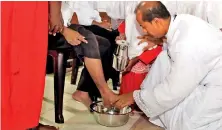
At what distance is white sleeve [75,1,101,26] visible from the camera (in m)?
2.26

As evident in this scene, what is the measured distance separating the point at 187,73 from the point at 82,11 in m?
1.07

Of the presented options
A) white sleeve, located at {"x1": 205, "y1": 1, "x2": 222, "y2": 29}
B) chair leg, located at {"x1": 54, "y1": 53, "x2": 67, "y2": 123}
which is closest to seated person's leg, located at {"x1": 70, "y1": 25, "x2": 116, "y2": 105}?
chair leg, located at {"x1": 54, "y1": 53, "x2": 67, "y2": 123}

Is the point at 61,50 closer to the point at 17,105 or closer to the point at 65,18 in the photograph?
the point at 65,18

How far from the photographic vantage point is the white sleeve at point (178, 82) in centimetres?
146

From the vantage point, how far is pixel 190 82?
1492 millimetres

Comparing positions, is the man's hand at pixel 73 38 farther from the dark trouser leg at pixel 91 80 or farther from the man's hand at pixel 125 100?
the man's hand at pixel 125 100

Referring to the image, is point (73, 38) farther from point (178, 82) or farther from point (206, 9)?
point (206, 9)

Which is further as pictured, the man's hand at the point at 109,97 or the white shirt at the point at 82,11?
the white shirt at the point at 82,11

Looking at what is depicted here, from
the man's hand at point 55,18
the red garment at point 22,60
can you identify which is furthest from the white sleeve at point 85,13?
the red garment at point 22,60

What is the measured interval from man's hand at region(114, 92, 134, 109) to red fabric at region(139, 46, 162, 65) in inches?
15.2

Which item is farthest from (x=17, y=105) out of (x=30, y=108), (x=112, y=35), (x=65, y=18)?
(x=112, y=35)

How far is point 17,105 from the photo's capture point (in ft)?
3.91

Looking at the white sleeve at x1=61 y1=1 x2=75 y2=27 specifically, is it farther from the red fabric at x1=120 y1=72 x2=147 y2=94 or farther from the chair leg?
the red fabric at x1=120 y1=72 x2=147 y2=94

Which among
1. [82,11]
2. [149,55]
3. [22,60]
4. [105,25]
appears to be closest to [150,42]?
[149,55]
